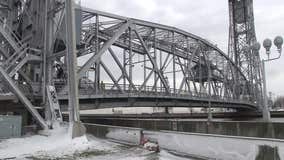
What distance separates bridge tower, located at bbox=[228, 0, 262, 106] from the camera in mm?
87181

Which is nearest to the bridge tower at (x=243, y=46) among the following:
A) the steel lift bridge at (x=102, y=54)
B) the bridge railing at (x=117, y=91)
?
the steel lift bridge at (x=102, y=54)

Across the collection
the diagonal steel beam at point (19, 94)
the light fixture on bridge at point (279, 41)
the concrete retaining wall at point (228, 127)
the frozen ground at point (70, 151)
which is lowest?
the frozen ground at point (70, 151)

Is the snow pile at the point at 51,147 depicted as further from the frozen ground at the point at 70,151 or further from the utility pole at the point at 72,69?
the utility pole at the point at 72,69

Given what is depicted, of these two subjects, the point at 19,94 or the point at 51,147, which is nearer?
the point at 51,147

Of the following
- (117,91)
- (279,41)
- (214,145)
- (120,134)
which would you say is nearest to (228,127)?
(279,41)

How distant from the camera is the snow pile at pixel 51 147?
45.8 ft

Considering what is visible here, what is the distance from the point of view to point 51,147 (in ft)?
52.4

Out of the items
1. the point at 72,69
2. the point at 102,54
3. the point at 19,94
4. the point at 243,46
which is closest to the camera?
the point at 72,69

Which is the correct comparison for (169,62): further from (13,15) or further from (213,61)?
(13,15)

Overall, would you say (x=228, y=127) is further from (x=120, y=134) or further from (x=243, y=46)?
(x=243, y=46)

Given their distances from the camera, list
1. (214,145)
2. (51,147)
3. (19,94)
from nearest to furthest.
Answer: (214,145), (51,147), (19,94)

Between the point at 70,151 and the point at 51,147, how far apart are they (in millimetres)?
1710

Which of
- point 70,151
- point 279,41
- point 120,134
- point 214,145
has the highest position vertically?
point 279,41

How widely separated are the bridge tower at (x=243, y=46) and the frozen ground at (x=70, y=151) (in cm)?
7382
